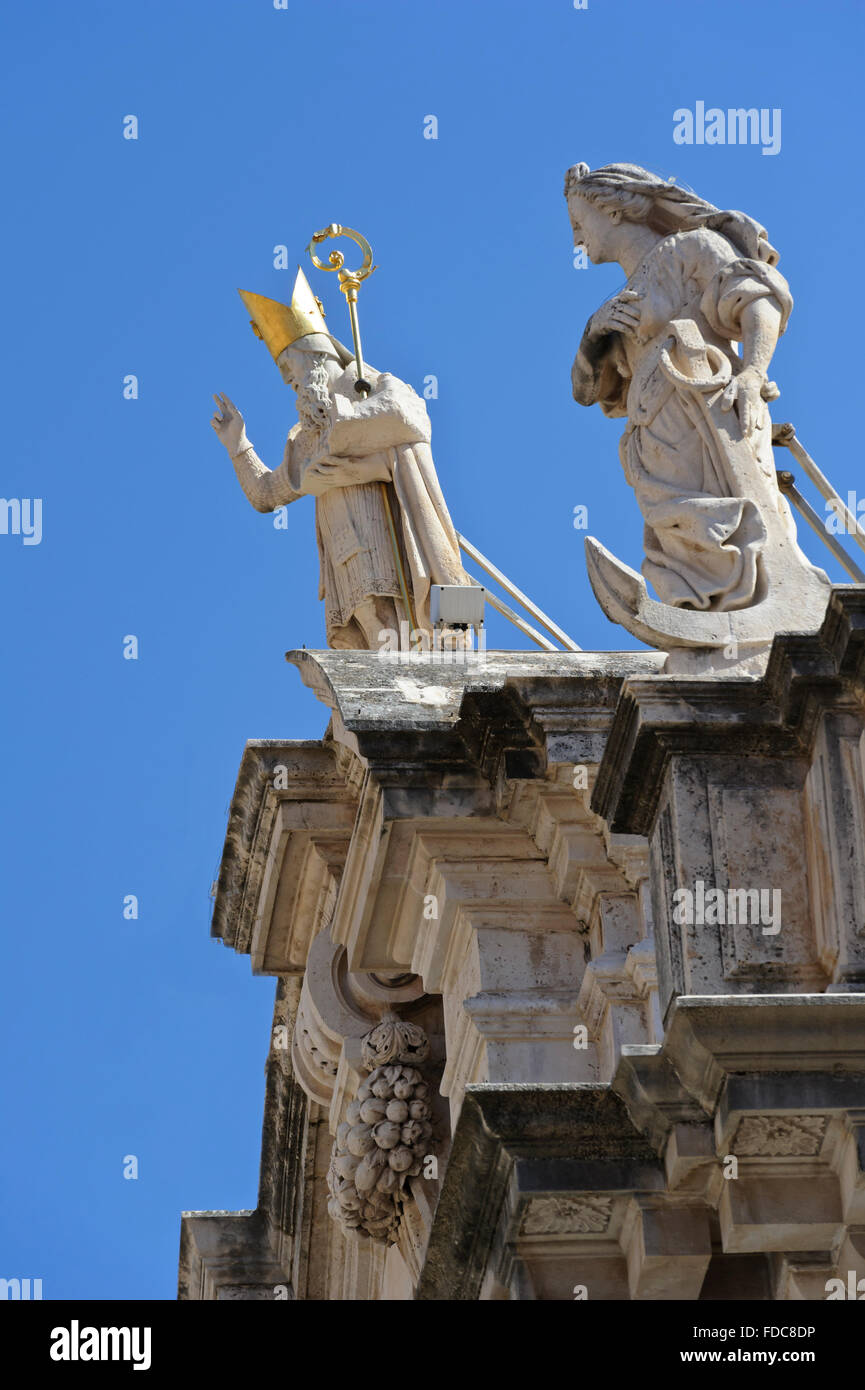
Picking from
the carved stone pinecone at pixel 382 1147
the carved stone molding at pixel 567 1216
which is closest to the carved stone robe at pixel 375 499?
the carved stone pinecone at pixel 382 1147

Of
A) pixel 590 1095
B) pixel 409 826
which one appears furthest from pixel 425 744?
pixel 590 1095

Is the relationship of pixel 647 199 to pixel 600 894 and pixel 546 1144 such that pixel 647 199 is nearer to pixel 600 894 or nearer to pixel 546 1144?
pixel 600 894

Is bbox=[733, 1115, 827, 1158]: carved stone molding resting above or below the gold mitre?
below

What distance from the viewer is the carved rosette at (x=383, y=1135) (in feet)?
42.5

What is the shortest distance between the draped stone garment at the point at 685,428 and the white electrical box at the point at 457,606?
1.48m

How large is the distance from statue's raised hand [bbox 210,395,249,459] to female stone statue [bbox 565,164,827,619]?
4.17m

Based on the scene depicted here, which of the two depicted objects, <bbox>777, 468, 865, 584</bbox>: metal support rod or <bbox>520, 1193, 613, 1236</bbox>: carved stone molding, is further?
<bbox>777, 468, 865, 584</bbox>: metal support rod

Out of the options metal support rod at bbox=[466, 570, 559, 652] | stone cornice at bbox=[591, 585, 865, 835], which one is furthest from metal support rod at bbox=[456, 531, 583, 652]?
stone cornice at bbox=[591, 585, 865, 835]

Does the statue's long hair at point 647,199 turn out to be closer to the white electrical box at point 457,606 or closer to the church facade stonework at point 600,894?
the church facade stonework at point 600,894

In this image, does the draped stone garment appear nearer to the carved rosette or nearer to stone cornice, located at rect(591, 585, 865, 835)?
stone cornice, located at rect(591, 585, 865, 835)

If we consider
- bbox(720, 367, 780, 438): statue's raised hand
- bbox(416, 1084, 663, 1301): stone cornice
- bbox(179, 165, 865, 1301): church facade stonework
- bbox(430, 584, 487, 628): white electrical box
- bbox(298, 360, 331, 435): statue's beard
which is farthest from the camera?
bbox(298, 360, 331, 435): statue's beard

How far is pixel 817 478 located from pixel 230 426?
5183 mm

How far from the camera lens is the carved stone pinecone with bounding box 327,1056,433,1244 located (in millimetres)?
12938

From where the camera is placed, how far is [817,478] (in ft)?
41.0
